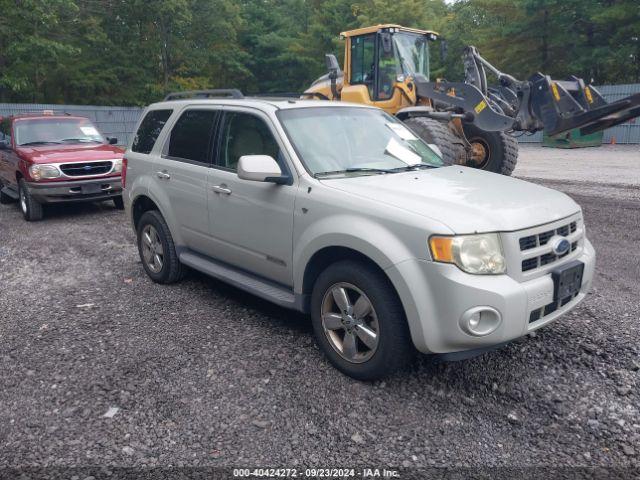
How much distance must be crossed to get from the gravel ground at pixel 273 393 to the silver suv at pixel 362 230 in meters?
0.38

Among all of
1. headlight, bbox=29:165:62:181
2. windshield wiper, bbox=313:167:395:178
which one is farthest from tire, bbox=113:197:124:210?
windshield wiper, bbox=313:167:395:178

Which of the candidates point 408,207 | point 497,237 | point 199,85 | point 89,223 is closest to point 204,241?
point 408,207

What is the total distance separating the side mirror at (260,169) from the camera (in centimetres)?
389

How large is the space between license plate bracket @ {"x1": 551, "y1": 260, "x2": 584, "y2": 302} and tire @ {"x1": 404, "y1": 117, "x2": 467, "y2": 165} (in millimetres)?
6001

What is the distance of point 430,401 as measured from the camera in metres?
3.45

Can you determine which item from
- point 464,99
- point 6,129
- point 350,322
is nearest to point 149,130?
point 350,322

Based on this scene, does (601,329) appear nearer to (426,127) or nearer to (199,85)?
(426,127)

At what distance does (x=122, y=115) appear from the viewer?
2744 cm

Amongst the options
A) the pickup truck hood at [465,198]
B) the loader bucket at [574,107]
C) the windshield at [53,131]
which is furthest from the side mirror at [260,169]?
the windshield at [53,131]

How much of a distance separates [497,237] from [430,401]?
1.11m

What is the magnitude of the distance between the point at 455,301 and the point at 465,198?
0.78 meters

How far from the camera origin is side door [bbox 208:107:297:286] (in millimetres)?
4098

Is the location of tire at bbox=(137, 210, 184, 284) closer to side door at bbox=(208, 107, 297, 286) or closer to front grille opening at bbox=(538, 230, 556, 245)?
side door at bbox=(208, 107, 297, 286)

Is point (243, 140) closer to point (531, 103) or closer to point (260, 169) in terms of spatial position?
point (260, 169)
